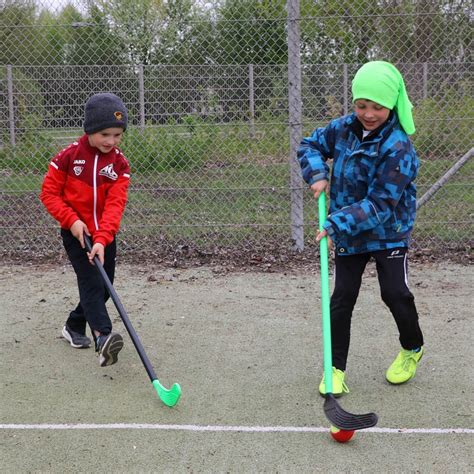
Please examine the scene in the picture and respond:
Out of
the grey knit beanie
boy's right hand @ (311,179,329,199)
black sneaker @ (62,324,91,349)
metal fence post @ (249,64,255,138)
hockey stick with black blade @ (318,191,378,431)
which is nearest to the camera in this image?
hockey stick with black blade @ (318,191,378,431)

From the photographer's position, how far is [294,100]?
6.16 m

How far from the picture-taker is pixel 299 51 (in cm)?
614

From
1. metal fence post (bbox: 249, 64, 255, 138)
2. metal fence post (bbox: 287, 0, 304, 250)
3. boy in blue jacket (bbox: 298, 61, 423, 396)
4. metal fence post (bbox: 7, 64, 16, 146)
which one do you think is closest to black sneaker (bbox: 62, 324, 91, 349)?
boy in blue jacket (bbox: 298, 61, 423, 396)

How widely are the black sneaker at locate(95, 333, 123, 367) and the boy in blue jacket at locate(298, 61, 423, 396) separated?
1.08m

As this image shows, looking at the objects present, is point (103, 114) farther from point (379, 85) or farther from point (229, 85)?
point (229, 85)

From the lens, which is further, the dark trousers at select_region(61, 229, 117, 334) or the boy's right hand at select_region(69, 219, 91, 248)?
the dark trousers at select_region(61, 229, 117, 334)

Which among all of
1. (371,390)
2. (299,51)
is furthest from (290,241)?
(371,390)

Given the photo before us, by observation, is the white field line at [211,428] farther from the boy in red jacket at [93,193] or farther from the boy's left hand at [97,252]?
the boy's left hand at [97,252]

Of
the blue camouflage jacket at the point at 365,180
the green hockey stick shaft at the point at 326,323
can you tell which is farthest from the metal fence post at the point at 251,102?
the green hockey stick shaft at the point at 326,323

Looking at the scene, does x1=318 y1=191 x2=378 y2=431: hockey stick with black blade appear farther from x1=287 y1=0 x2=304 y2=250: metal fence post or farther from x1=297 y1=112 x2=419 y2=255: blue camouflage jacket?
x1=287 y1=0 x2=304 y2=250: metal fence post

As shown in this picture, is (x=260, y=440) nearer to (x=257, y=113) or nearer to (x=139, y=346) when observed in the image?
(x=139, y=346)

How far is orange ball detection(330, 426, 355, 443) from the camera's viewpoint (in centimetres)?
306

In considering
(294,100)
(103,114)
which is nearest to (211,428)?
(103,114)

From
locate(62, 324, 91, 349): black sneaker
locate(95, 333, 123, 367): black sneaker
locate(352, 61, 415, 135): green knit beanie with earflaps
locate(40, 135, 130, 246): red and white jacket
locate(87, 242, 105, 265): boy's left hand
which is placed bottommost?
locate(62, 324, 91, 349): black sneaker
